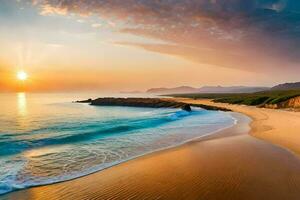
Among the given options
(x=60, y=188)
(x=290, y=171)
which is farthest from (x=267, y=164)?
(x=60, y=188)

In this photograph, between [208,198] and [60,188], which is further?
[60,188]

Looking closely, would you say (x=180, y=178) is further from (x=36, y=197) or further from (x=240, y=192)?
(x=36, y=197)

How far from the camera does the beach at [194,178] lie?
830 centimetres

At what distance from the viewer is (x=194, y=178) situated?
9.82 metres

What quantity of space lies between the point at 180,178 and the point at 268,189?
2.87 metres

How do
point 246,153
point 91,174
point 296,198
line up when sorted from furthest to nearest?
point 246,153 → point 91,174 → point 296,198

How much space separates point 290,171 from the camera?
10.4 meters

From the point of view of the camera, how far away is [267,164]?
11578 mm

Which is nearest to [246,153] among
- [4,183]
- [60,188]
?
[60,188]

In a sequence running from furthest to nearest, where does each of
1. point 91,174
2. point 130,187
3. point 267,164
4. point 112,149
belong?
1. point 112,149
2. point 267,164
3. point 91,174
4. point 130,187

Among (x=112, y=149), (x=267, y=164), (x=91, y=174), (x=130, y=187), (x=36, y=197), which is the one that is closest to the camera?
(x=36, y=197)

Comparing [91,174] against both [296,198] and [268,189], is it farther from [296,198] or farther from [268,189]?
[296,198]

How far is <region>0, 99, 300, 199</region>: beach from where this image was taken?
8305mm

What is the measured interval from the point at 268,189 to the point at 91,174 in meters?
6.23
